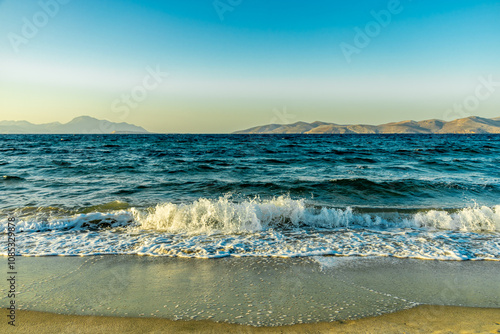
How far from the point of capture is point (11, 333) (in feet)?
10.5

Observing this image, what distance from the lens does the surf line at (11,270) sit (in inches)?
139

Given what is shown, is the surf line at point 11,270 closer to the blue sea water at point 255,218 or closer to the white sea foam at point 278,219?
the blue sea water at point 255,218

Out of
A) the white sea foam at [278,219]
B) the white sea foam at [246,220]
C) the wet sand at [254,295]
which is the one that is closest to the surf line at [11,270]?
the wet sand at [254,295]

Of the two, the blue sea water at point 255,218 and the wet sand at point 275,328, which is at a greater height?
the wet sand at point 275,328

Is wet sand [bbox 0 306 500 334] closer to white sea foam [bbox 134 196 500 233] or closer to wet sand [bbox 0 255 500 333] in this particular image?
wet sand [bbox 0 255 500 333]

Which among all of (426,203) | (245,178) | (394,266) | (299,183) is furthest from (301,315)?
(245,178)

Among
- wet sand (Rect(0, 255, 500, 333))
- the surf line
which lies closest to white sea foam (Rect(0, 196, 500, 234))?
the surf line

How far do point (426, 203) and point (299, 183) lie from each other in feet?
18.2

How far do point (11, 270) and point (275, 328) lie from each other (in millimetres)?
4785

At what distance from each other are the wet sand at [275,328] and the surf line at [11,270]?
14 centimetres

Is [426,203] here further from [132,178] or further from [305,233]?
[132,178]

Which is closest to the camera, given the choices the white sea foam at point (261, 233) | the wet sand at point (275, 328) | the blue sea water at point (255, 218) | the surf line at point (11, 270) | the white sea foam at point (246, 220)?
the wet sand at point (275, 328)

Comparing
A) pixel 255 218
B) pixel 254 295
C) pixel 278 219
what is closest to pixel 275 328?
pixel 254 295

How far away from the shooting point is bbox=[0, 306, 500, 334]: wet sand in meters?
3.15
